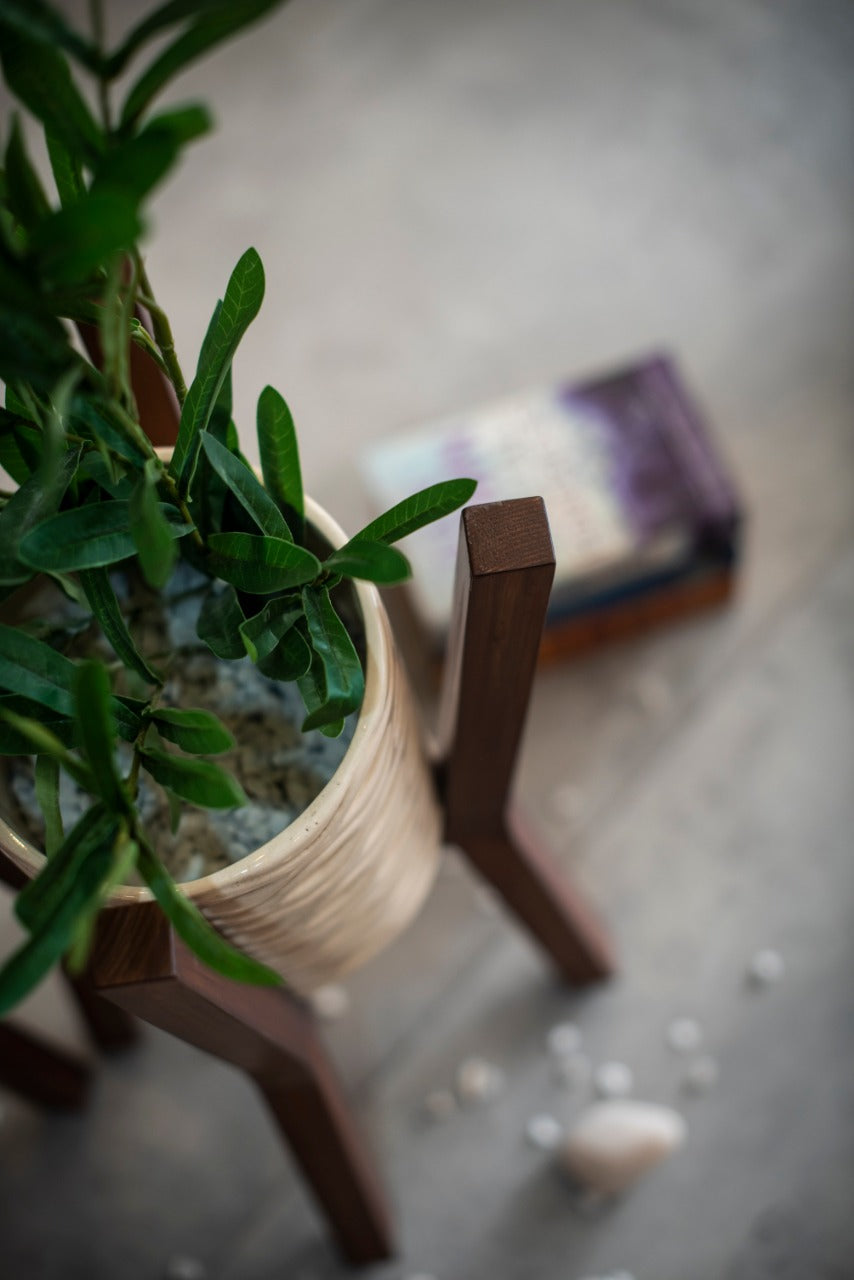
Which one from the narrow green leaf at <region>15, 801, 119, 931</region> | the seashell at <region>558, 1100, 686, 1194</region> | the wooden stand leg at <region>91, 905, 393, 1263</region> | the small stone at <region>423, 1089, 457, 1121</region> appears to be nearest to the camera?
the narrow green leaf at <region>15, 801, 119, 931</region>

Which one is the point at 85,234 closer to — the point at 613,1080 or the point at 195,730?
the point at 195,730

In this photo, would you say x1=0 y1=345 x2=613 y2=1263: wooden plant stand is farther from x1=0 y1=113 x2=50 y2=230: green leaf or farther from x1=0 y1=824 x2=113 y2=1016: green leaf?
x1=0 y1=113 x2=50 y2=230: green leaf

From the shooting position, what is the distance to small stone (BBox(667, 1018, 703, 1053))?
1.18 metres

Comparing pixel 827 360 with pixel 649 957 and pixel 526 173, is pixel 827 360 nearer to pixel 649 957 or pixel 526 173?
pixel 526 173

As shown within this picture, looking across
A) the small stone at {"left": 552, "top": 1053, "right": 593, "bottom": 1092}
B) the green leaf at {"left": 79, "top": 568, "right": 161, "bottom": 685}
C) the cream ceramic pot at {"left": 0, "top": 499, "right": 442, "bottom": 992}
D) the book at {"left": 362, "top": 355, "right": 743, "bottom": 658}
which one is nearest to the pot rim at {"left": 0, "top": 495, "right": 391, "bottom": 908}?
the cream ceramic pot at {"left": 0, "top": 499, "right": 442, "bottom": 992}

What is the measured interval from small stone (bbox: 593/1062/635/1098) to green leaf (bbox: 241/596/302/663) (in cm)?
79

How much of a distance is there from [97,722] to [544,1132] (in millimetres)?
874

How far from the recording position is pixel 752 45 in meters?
1.70

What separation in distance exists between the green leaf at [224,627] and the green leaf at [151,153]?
0.77 feet

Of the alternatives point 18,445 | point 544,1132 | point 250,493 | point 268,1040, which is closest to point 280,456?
point 250,493

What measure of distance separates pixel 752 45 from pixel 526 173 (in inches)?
16.3

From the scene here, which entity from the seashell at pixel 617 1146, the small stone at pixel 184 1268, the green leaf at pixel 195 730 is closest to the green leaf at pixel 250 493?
the green leaf at pixel 195 730

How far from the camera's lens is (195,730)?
1.76 ft

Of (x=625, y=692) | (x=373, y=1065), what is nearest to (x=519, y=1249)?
(x=373, y=1065)
